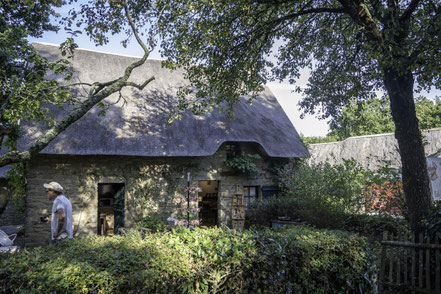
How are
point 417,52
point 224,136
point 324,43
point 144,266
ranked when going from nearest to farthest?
point 144,266 < point 417,52 < point 324,43 < point 224,136

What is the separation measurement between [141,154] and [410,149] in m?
7.08

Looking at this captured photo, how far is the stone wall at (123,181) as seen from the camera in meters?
8.68

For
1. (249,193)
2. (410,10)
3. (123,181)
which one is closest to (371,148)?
(249,193)

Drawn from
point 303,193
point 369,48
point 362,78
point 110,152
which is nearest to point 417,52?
point 369,48

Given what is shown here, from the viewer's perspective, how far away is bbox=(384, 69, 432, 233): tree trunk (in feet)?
20.1

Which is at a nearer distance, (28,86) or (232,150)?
(28,86)

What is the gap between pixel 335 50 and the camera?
9.52 metres

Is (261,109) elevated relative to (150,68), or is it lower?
lower

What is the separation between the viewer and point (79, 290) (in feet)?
8.65

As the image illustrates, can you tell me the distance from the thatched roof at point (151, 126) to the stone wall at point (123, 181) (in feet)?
1.95

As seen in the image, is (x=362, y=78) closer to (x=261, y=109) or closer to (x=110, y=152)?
(x=261, y=109)

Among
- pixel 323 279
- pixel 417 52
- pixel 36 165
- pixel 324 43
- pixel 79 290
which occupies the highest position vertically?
pixel 324 43

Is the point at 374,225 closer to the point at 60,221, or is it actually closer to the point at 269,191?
the point at 269,191

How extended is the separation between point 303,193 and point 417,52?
215 inches
